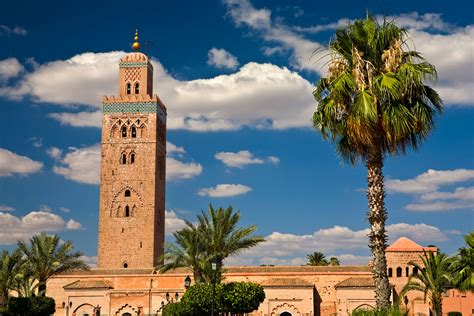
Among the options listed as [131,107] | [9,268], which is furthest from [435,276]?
[131,107]

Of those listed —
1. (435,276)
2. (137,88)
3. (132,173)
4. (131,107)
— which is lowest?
(435,276)

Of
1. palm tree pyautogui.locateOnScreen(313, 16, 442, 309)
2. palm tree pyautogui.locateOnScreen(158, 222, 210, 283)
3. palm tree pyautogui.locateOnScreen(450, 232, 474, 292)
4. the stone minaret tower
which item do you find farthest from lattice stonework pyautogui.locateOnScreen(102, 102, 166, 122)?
palm tree pyautogui.locateOnScreen(313, 16, 442, 309)

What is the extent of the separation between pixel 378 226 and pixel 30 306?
2521 centimetres

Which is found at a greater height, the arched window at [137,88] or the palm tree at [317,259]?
the arched window at [137,88]

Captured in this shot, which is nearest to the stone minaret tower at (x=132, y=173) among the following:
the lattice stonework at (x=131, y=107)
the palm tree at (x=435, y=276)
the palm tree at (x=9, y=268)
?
the lattice stonework at (x=131, y=107)

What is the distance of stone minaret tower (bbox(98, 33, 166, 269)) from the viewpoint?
4812 cm

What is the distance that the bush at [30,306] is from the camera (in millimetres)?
32844

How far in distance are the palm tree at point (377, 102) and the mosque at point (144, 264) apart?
2024 centimetres

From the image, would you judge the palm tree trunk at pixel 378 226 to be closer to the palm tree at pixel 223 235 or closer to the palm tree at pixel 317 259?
the palm tree at pixel 223 235

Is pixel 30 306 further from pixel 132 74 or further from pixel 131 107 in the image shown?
pixel 132 74

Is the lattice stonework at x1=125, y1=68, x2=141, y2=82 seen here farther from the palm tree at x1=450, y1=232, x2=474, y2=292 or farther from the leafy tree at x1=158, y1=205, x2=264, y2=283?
the palm tree at x1=450, y1=232, x2=474, y2=292

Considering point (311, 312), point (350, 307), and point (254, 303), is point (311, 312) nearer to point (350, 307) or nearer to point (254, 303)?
point (350, 307)

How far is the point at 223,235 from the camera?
87.6 feet

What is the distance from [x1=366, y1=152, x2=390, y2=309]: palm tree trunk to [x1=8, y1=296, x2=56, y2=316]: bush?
2463 cm
